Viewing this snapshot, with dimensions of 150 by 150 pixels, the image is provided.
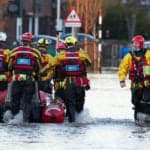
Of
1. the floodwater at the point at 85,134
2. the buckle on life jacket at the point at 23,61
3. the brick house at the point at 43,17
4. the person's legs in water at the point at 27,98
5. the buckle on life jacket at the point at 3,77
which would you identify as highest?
the brick house at the point at 43,17

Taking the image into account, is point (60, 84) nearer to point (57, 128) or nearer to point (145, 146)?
point (57, 128)

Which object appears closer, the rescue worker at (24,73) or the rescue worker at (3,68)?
the rescue worker at (24,73)

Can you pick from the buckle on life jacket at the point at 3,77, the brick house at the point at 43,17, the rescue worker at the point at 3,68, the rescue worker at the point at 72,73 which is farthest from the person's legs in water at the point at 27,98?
the brick house at the point at 43,17

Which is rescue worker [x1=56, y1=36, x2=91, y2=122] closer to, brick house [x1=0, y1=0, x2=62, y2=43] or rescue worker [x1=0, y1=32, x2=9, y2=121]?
rescue worker [x1=0, y1=32, x2=9, y2=121]

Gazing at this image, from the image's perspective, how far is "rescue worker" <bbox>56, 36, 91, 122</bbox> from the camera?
1780cm

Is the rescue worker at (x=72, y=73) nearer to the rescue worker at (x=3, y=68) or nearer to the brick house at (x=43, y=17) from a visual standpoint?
the rescue worker at (x=3, y=68)

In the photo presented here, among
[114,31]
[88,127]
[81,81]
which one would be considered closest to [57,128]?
[88,127]

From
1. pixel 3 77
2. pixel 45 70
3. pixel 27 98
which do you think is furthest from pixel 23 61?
pixel 3 77

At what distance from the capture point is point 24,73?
680 inches

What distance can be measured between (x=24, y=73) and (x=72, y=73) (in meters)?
1.05

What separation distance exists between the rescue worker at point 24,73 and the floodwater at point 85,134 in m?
0.61

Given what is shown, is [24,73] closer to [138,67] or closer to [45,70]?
[45,70]

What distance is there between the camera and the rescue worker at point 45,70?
18016 mm

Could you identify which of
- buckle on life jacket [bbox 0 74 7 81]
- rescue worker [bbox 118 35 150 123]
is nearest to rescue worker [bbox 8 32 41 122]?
buckle on life jacket [bbox 0 74 7 81]
